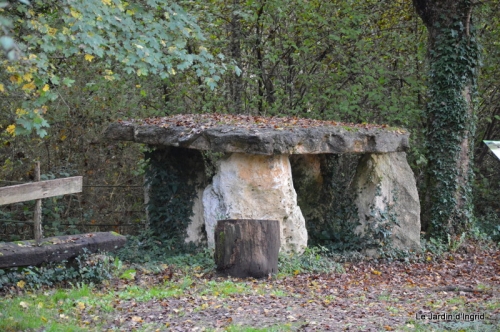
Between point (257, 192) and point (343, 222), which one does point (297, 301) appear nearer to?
point (257, 192)

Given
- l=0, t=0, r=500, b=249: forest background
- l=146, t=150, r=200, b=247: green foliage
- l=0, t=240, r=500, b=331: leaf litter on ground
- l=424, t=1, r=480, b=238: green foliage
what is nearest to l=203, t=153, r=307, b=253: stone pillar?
l=146, t=150, r=200, b=247: green foliage

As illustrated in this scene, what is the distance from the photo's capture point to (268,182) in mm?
9430

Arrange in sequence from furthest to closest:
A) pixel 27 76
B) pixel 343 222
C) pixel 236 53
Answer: pixel 236 53
pixel 343 222
pixel 27 76

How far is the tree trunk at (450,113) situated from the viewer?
11219mm

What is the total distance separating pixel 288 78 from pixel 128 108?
3.72 metres

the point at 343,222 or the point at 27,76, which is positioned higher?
the point at 27,76

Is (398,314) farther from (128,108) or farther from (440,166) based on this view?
(128,108)

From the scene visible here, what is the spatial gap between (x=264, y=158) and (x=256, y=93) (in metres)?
5.22

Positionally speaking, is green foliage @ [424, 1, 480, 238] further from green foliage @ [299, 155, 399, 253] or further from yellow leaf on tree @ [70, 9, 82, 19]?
yellow leaf on tree @ [70, 9, 82, 19]

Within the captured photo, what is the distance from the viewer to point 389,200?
10.7 m

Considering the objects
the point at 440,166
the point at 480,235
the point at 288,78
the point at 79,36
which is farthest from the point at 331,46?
the point at 79,36

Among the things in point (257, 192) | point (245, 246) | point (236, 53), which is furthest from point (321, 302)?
point (236, 53)

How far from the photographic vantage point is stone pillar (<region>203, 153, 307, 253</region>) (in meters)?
9.41

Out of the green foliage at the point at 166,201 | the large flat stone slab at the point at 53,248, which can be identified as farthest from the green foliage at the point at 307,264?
the large flat stone slab at the point at 53,248
